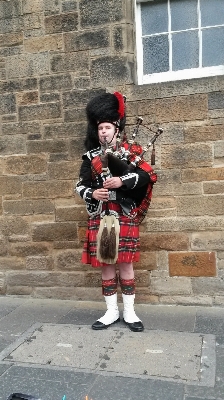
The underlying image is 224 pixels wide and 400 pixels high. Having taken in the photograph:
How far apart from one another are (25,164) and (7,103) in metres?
0.68

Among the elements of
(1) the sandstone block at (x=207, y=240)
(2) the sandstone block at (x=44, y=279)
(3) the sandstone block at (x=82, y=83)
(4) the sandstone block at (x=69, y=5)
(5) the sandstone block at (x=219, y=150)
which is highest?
(4) the sandstone block at (x=69, y=5)

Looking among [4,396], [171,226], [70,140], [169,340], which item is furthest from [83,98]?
[4,396]

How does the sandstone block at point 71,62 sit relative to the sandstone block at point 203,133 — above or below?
above

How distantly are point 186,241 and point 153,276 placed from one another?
482 millimetres

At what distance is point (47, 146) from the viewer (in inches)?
172

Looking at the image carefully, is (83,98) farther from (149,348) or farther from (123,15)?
(149,348)

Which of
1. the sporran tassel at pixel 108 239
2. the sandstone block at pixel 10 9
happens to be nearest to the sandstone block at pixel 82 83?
the sandstone block at pixel 10 9

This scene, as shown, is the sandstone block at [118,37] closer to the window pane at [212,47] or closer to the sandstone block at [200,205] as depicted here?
the window pane at [212,47]

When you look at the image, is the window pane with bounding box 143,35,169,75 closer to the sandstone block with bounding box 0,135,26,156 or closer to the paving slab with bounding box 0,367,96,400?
the sandstone block with bounding box 0,135,26,156

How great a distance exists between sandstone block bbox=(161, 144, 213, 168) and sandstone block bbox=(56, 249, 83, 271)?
1282 mm

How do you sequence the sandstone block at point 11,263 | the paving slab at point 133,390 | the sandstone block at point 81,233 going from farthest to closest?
the sandstone block at point 11,263
the sandstone block at point 81,233
the paving slab at point 133,390

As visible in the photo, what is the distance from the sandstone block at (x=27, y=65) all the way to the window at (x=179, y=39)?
977mm

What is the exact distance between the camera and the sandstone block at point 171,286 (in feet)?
13.4

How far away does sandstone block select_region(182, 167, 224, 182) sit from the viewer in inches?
156
